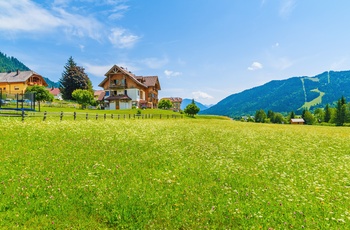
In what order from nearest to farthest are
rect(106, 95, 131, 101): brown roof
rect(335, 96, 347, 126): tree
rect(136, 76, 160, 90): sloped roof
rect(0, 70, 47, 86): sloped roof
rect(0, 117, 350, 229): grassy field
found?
1. rect(0, 117, 350, 229): grassy field
2. rect(106, 95, 131, 101): brown roof
3. rect(0, 70, 47, 86): sloped roof
4. rect(136, 76, 160, 90): sloped roof
5. rect(335, 96, 347, 126): tree

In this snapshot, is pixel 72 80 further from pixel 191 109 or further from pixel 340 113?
pixel 340 113

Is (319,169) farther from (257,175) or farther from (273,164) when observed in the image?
(257,175)

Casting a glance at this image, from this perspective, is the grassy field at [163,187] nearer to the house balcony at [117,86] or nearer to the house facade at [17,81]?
the house balcony at [117,86]

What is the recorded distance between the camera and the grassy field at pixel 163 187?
717 centimetres

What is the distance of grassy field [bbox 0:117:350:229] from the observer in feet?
23.5

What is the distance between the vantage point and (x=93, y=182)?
9.42m

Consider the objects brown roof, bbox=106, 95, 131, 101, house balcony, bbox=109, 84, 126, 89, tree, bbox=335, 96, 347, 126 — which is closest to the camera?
brown roof, bbox=106, 95, 131, 101

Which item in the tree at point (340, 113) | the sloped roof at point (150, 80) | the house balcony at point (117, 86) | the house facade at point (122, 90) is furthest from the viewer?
the tree at point (340, 113)

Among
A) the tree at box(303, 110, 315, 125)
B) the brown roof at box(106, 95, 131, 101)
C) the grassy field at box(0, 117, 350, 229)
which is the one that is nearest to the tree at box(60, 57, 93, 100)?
the brown roof at box(106, 95, 131, 101)

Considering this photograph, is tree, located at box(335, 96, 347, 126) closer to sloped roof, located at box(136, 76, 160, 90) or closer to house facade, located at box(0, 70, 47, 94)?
sloped roof, located at box(136, 76, 160, 90)

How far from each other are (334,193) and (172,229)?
742cm

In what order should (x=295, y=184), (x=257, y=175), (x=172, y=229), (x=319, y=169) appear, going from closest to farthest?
(x=172, y=229), (x=295, y=184), (x=257, y=175), (x=319, y=169)

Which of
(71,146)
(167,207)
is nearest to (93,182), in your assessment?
(167,207)

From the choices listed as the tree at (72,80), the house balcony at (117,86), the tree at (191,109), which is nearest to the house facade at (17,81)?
the tree at (72,80)
